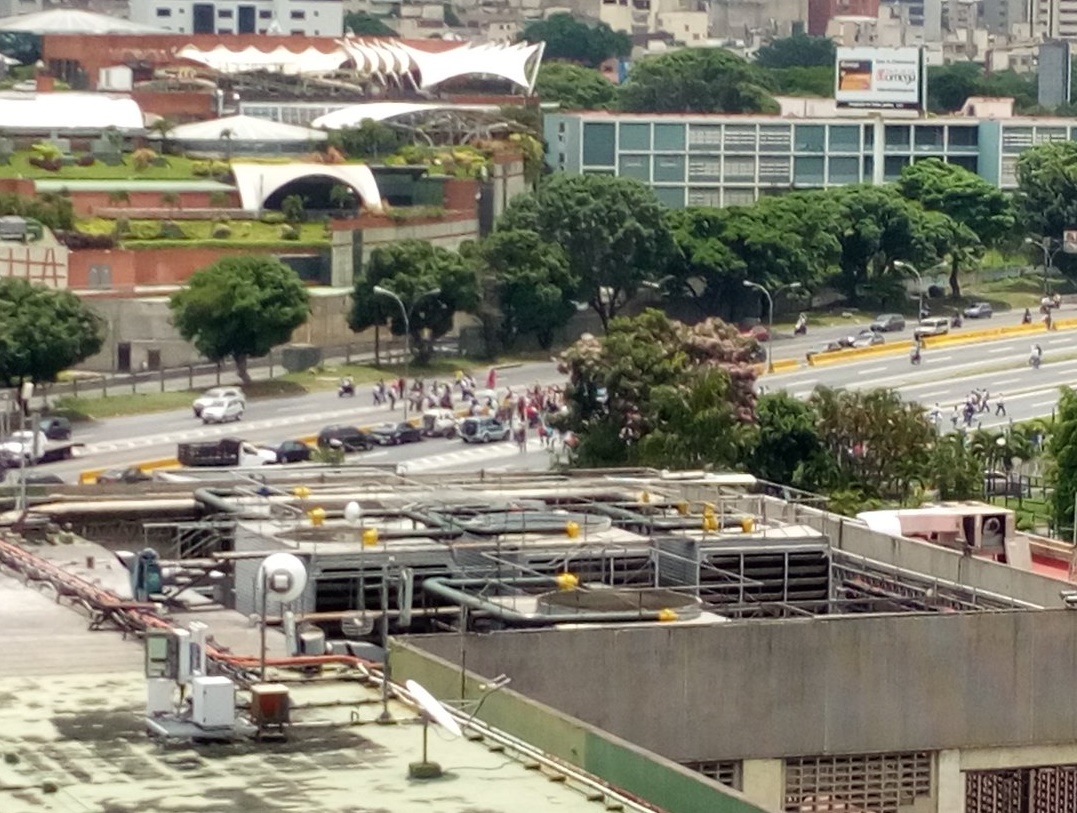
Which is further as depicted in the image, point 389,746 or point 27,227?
point 27,227

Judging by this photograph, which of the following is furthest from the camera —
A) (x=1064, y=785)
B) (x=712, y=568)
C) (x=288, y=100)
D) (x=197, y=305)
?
(x=288, y=100)

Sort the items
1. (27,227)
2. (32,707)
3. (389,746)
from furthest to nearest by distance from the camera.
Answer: (27,227)
(32,707)
(389,746)

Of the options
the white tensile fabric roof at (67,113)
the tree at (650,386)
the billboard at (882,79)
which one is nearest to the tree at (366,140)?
the white tensile fabric roof at (67,113)

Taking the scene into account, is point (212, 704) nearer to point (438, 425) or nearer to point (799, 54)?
point (438, 425)

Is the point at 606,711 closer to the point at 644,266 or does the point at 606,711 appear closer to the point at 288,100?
the point at 644,266

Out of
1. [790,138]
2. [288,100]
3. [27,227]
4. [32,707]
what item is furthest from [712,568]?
[288,100]

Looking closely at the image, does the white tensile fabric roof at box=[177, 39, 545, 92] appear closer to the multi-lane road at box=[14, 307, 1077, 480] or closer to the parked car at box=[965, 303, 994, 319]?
the parked car at box=[965, 303, 994, 319]
